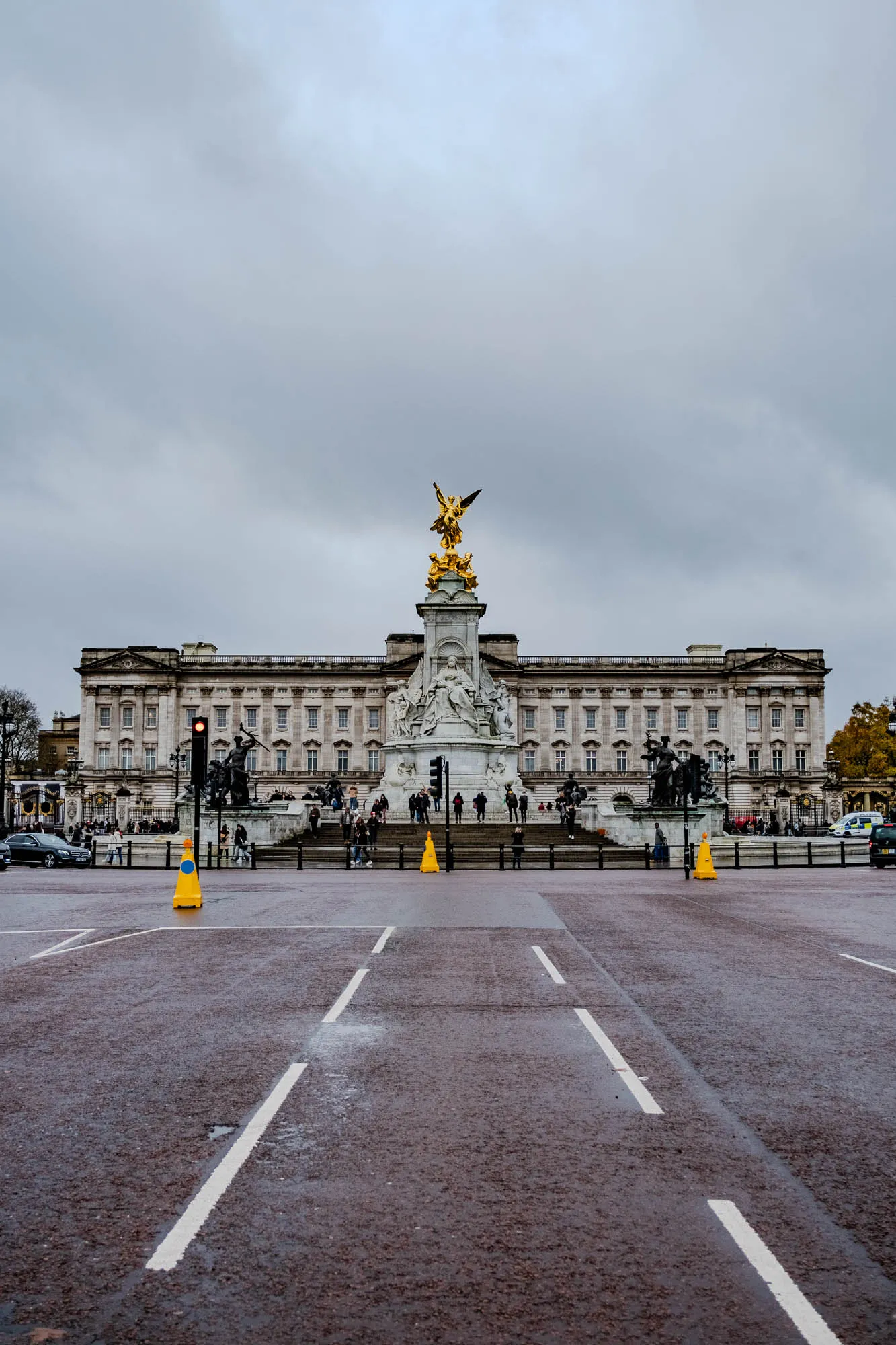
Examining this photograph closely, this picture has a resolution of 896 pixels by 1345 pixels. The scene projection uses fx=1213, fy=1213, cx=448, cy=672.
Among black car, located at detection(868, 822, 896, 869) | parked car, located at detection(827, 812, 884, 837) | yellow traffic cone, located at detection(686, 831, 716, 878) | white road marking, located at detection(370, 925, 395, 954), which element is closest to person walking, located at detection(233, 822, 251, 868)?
yellow traffic cone, located at detection(686, 831, 716, 878)

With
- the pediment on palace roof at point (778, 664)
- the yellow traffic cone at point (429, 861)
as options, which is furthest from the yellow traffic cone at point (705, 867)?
the pediment on palace roof at point (778, 664)

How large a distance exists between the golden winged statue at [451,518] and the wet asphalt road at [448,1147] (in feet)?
195

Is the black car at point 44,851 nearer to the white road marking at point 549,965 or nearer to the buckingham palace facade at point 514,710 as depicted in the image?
the white road marking at point 549,965

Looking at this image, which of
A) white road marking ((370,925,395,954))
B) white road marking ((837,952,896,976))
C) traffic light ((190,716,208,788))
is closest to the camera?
white road marking ((837,952,896,976))

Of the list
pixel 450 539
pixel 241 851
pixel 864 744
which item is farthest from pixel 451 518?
pixel 864 744

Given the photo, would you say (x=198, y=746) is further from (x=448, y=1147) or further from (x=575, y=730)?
(x=575, y=730)

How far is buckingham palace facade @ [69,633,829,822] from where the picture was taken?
125m

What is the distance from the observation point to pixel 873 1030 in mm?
10664

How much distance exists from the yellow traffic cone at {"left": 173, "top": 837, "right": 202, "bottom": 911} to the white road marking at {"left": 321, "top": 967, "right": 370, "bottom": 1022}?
9.83 meters

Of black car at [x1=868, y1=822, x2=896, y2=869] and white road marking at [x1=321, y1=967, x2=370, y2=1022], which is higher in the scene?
white road marking at [x1=321, y1=967, x2=370, y2=1022]

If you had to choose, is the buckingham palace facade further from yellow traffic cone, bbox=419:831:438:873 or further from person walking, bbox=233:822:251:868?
yellow traffic cone, bbox=419:831:438:873

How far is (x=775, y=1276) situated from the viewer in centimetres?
504

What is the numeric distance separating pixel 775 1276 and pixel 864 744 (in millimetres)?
129975

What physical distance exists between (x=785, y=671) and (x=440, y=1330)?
125823 mm
